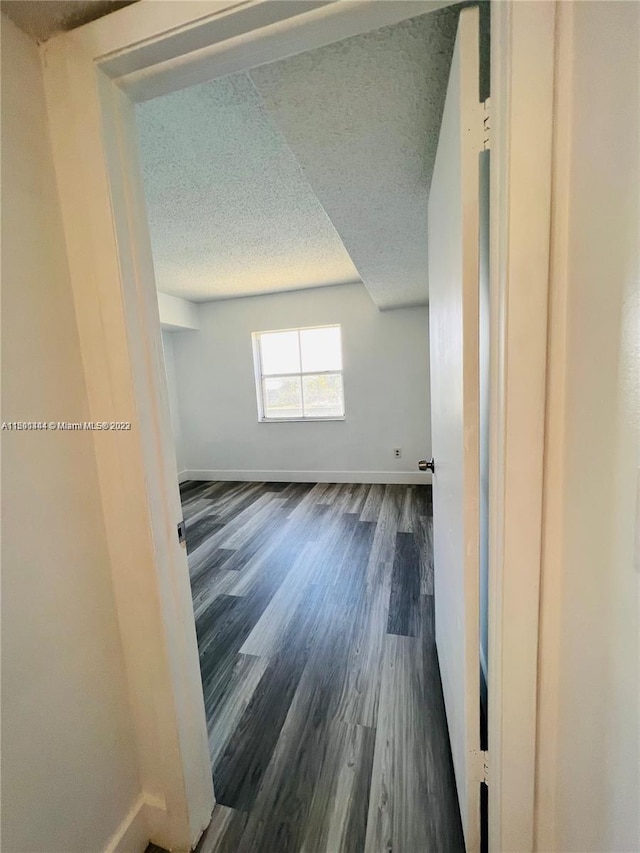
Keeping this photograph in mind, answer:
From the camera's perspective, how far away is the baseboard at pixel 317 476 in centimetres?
427

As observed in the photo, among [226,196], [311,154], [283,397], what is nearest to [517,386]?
[311,154]

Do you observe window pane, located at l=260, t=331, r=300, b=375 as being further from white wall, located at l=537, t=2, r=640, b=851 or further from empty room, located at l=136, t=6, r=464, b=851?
white wall, located at l=537, t=2, r=640, b=851

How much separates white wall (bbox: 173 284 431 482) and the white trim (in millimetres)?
3504

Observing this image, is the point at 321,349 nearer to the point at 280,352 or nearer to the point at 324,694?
the point at 280,352

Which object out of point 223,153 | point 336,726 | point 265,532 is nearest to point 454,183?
point 223,153

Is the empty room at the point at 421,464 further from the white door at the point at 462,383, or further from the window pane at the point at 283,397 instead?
the window pane at the point at 283,397

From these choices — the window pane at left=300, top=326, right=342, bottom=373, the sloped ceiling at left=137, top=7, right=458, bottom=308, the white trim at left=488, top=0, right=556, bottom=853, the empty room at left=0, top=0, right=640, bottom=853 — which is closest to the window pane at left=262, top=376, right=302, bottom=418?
the window pane at left=300, top=326, right=342, bottom=373

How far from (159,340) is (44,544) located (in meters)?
0.56

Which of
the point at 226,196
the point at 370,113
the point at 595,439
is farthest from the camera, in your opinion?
the point at 226,196

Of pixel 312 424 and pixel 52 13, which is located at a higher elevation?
pixel 52 13

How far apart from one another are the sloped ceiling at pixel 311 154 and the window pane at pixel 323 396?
1.77 meters

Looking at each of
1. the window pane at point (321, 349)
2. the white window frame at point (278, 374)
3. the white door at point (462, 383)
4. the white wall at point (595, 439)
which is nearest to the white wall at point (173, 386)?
the white window frame at point (278, 374)

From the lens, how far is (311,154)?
1.24m

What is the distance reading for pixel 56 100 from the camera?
778 mm
